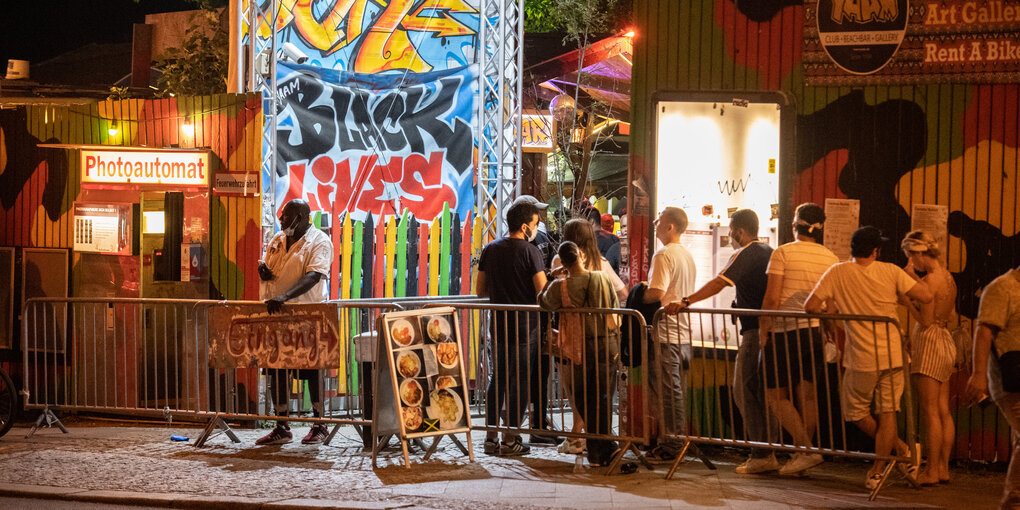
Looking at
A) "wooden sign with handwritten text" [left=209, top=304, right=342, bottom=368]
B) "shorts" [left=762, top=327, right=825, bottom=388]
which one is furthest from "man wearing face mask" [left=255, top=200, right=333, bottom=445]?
"shorts" [left=762, top=327, right=825, bottom=388]

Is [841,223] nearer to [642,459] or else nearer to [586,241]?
[586,241]

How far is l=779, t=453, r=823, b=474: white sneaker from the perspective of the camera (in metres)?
7.68

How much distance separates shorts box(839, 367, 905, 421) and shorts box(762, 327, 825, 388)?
28cm

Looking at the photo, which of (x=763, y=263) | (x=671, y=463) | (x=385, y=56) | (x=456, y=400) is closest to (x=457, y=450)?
(x=456, y=400)

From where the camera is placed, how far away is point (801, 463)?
7688 millimetres

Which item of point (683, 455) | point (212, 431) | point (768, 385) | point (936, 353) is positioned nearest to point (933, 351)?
point (936, 353)

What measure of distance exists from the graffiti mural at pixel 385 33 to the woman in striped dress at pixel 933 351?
7.58 metres

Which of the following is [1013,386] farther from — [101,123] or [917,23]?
[101,123]

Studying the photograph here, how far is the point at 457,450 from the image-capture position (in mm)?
8703

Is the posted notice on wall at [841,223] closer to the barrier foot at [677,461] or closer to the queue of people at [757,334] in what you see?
the queue of people at [757,334]

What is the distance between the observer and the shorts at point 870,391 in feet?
23.7

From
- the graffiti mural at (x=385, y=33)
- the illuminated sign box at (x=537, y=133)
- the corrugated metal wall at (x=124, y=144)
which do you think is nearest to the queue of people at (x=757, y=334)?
the corrugated metal wall at (x=124, y=144)

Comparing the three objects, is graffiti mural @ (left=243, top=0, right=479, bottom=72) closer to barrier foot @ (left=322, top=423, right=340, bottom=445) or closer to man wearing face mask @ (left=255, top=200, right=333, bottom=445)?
man wearing face mask @ (left=255, top=200, right=333, bottom=445)

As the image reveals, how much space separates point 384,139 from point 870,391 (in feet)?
22.4
